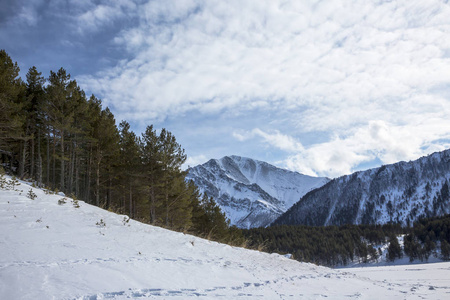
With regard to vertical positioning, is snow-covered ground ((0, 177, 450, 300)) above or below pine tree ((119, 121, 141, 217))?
below

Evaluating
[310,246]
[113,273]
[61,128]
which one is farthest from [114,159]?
[310,246]

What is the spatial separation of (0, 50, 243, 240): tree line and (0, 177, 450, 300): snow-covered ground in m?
10.8

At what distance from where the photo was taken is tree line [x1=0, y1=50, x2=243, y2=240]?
21609mm

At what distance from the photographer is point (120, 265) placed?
668cm

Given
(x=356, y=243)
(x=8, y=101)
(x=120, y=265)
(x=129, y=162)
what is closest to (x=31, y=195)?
(x=120, y=265)

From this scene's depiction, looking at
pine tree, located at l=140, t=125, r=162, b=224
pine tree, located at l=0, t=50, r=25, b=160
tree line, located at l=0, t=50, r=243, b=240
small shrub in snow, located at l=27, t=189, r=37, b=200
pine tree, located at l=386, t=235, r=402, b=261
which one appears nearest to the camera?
small shrub in snow, located at l=27, t=189, r=37, b=200

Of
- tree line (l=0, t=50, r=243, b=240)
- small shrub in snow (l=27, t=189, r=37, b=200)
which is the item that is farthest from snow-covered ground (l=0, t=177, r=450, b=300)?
tree line (l=0, t=50, r=243, b=240)

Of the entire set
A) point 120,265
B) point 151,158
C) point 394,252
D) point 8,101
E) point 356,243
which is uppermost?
point 8,101

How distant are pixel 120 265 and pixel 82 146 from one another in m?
24.4

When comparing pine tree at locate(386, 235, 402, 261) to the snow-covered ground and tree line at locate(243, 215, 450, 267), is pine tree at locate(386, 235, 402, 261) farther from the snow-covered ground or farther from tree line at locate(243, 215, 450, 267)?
the snow-covered ground

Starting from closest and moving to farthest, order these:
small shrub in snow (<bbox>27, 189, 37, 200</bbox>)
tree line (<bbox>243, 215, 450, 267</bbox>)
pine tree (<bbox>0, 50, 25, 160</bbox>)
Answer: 1. small shrub in snow (<bbox>27, 189, 37, 200</bbox>)
2. pine tree (<bbox>0, 50, 25, 160</bbox>)
3. tree line (<bbox>243, 215, 450, 267</bbox>)

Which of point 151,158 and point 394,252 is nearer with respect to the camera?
point 151,158

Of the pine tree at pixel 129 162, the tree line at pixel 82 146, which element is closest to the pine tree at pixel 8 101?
the tree line at pixel 82 146

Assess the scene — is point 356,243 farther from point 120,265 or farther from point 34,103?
point 120,265
